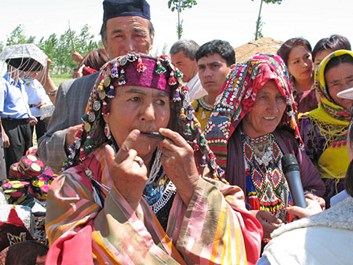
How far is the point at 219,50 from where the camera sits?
428 cm

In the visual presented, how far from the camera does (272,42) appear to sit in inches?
493

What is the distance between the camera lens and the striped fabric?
1.63 m

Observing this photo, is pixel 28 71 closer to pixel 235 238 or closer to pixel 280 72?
pixel 280 72

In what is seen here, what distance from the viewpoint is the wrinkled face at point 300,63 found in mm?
4914

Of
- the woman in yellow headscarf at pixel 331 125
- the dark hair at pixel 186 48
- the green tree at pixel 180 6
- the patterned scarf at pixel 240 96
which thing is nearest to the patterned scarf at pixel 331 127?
the woman in yellow headscarf at pixel 331 125

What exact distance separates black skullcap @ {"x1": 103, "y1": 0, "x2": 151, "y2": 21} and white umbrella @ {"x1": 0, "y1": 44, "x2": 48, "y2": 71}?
2302 mm

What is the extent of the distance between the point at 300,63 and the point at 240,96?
2.51 metres

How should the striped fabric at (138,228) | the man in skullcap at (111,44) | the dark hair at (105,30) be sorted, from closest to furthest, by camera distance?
the striped fabric at (138,228) → the man in skullcap at (111,44) → the dark hair at (105,30)

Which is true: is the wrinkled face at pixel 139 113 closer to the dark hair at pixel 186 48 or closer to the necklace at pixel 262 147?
the necklace at pixel 262 147

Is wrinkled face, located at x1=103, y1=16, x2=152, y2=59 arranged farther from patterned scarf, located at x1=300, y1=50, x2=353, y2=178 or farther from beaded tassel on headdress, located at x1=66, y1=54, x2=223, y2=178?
patterned scarf, located at x1=300, y1=50, x2=353, y2=178

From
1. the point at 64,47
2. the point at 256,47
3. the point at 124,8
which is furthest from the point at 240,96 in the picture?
the point at 64,47

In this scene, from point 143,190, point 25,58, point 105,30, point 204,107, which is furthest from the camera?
point 25,58

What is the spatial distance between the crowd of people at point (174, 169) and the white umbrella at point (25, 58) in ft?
5.05

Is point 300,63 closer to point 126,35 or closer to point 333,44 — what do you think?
point 333,44
